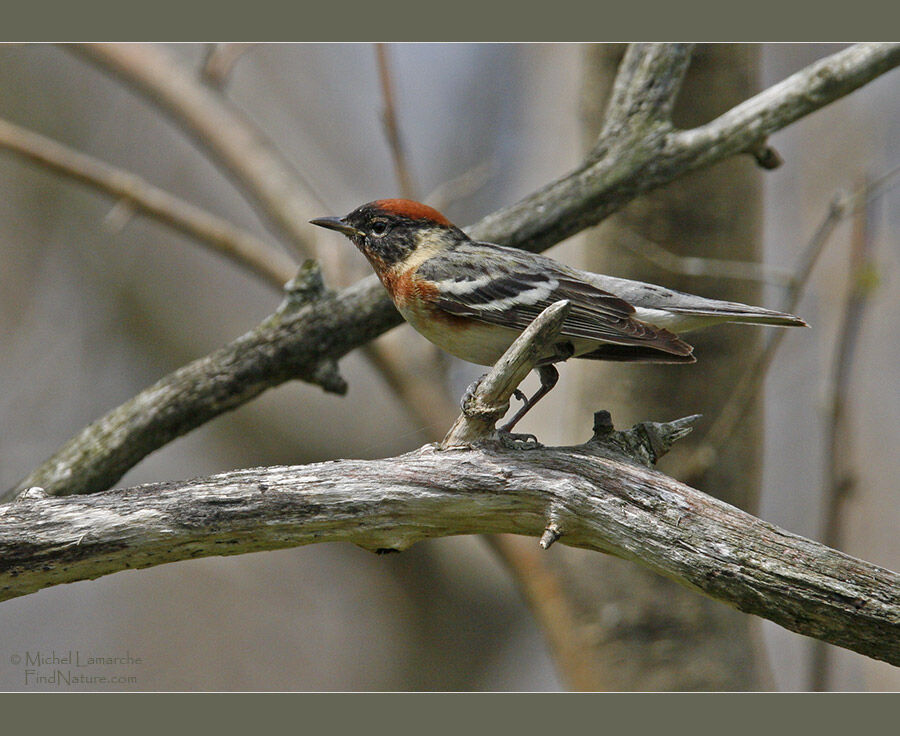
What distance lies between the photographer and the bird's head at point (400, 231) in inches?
124

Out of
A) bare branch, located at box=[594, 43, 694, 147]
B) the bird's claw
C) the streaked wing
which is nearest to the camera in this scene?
the bird's claw

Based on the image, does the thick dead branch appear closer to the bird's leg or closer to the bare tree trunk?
the bird's leg

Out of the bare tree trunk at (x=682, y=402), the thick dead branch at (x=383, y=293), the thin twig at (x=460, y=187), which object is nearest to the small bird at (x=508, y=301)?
the thick dead branch at (x=383, y=293)

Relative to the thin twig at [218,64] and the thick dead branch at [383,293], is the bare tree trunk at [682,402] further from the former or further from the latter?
the thin twig at [218,64]

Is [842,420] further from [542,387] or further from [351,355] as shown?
[351,355]

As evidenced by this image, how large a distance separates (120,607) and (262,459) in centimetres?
160

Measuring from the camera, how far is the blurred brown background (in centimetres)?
540

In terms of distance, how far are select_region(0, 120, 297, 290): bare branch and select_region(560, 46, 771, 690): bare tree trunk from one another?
217 centimetres

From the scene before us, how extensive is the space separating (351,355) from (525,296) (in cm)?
408

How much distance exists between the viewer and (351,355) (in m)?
6.73

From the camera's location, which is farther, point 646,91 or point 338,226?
point 646,91

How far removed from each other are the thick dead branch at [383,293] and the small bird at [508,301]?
14.9 inches

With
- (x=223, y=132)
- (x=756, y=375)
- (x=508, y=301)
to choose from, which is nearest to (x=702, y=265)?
(x=756, y=375)

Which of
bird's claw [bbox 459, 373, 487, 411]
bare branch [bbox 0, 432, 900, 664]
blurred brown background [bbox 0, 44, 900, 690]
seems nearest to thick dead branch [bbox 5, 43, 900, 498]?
bare branch [bbox 0, 432, 900, 664]
